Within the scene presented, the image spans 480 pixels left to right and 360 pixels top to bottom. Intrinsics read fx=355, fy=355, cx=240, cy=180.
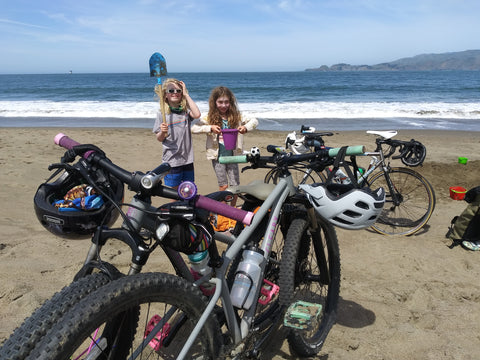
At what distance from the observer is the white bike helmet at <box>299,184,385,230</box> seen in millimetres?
2201

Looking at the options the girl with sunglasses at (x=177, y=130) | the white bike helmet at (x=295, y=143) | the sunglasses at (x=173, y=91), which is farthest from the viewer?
the white bike helmet at (x=295, y=143)

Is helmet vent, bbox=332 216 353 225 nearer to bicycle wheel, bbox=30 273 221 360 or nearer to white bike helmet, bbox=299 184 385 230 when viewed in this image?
white bike helmet, bbox=299 184 385 230

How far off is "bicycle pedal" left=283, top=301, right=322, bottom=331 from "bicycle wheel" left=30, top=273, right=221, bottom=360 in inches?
23.1

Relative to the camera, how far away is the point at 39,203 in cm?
169

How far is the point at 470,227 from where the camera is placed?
451 cm

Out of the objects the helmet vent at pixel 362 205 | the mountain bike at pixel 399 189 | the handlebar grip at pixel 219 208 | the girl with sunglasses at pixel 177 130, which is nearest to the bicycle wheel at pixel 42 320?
the handlebar grip at pixel 219 208

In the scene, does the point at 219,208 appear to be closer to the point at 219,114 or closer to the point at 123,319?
the point at 123,319

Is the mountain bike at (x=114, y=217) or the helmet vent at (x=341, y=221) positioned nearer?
the mountain bike at (x=114, y=217)

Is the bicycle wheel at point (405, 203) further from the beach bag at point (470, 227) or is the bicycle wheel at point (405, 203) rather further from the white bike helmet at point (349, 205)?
the white bike helmet at point (349, 205)

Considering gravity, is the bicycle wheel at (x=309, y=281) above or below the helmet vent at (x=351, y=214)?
below

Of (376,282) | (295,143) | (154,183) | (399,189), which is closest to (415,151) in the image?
(399,189)

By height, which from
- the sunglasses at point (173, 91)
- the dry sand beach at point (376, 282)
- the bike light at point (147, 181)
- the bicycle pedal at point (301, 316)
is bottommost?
the dry sand beach at point (376, 282)

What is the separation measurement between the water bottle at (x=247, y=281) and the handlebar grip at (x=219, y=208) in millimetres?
458

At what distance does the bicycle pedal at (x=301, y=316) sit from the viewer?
7.47 feet
